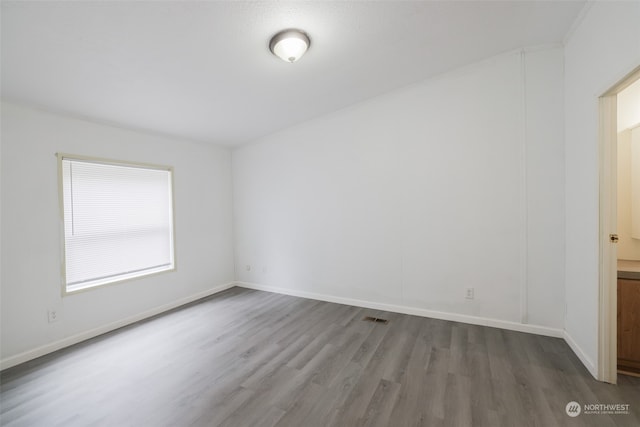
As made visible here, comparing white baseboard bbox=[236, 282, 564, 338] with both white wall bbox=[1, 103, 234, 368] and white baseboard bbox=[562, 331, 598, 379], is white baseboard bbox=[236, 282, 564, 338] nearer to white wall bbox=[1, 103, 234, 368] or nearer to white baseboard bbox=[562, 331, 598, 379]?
white baseboard bbox=[562, 331, 598, 379]

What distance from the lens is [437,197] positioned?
3.15m

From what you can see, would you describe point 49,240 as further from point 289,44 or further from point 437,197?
point 437,197

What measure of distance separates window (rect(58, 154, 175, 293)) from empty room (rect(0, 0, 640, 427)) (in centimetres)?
3

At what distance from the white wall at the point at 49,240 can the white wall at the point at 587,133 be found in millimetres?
4677

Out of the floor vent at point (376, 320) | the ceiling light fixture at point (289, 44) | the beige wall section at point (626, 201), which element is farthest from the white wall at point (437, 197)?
the ceiling light fixture at point (289, 44)

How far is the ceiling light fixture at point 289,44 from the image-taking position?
6.75 ft
